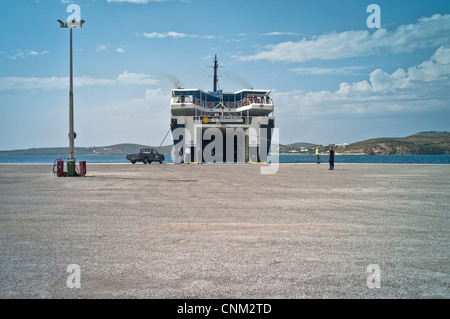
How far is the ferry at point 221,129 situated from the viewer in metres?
42.8

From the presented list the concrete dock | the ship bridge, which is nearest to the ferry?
the ship bridge

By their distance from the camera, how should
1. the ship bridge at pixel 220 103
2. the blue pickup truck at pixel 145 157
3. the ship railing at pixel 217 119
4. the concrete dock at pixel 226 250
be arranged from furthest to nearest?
the ship bridge at pixel 220 103
the ship railing at pixel 217 119
the blue pickup truck at pixel 145 157
the concrete dock at pixel 226 250

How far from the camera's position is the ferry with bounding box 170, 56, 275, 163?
42.8 metres

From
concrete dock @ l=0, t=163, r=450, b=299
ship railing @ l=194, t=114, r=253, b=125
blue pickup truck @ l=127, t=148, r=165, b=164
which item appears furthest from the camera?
ship railing @ l=194, t=114, r=253, b=125

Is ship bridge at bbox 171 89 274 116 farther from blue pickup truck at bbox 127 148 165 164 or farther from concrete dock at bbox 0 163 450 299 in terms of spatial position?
concrete dock at bbox 0 163 450 299

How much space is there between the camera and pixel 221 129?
44656 mm

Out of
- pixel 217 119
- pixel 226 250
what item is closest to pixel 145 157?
pixel 217 119

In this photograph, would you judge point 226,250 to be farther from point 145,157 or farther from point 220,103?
point 220,103

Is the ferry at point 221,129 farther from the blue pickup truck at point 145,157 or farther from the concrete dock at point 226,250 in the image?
the concrete dock at point 226,250

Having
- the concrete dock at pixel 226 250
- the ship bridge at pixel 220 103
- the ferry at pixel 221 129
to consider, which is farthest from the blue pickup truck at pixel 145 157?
the concrete dock at pixel 226 250

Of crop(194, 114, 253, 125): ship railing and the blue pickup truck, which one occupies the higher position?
crop(194, 114, 253, 125): ship railing

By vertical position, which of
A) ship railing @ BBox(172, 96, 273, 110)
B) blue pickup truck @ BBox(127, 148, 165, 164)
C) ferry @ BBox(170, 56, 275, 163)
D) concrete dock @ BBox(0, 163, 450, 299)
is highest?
ship railing @ BBox(172, 96, 273, 110)

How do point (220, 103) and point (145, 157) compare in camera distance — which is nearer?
point (145, 157)
